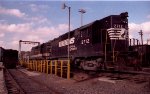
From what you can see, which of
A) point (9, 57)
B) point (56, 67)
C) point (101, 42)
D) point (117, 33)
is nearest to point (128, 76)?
point (101, 42)

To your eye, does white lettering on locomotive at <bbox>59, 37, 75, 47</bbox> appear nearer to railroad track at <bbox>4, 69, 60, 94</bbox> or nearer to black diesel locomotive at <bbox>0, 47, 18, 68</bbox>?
railroad track at <bbox>4, 69, 60, 94</bbox>

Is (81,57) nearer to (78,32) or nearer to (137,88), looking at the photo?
(78,32)

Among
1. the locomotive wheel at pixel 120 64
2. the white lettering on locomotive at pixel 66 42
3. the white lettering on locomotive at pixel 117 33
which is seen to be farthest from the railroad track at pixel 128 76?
the white lettering on locomotive at pixel 66 42

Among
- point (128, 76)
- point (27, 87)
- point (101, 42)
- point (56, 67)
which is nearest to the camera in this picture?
point (27, 87)

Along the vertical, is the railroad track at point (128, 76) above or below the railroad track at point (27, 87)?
above

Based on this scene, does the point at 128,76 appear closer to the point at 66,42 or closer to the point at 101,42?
the point at 101,42

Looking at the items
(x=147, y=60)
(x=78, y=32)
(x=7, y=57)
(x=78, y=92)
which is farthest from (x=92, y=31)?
(x=7, y=57)

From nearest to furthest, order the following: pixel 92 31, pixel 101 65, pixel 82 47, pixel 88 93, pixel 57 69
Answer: pixel 88 93 < pixel 101 65 < pixel 92 31 < pixel 82 47 < pixel 57 69

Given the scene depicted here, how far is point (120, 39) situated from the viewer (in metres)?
17.5

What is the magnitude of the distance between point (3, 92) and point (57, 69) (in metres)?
10.9

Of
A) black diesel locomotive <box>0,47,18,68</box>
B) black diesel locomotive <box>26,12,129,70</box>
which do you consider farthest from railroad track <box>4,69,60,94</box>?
black diesel locomotive <box>0,47,18,68</box>

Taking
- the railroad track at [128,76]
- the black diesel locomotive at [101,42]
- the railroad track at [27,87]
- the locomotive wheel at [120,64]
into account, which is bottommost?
the railroad track at [27,87]

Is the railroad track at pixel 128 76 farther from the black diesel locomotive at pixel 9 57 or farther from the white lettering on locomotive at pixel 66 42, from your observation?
the black diesel locomotive at pixel 9 57

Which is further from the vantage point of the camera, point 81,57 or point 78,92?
point 81,57
